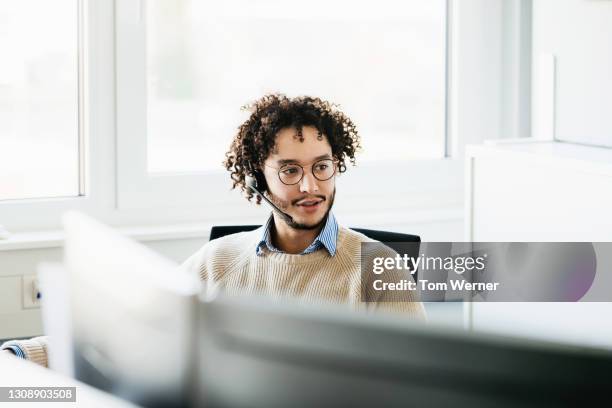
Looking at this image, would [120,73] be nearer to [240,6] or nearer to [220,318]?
[240,6]

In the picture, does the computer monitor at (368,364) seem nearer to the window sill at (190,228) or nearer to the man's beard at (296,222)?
the man's beard at (296,222)

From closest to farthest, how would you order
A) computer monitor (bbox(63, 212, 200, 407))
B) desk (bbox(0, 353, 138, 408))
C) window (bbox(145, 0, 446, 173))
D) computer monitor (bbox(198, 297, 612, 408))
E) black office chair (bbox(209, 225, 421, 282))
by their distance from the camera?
1. computer monitor (bbox(198, 297, 612, 408))
2. computer monitor (bbox(63, 212, 200, 407))
3. desk (bbox(0, 353, 138, 408))
4. black office chair (bbox(209, 225, 421, 282))
5. window (bbox(145, 0, 446, 173))

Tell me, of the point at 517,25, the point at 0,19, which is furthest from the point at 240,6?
the point at 517,25

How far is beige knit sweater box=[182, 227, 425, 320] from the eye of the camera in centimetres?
177

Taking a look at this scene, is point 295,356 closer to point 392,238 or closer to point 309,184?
point 309,184

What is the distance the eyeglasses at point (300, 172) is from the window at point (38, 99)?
1002 millimetres

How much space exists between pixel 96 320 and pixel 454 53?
7.39 feet

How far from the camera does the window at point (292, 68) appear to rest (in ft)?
9.18

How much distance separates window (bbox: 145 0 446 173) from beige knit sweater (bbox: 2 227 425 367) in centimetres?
97

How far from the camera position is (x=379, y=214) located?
119 inches

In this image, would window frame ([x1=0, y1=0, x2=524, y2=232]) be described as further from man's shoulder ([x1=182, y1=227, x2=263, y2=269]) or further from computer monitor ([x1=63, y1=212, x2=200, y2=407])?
computer monitor ([x1=63, y1=212, x2=200, y2=407])

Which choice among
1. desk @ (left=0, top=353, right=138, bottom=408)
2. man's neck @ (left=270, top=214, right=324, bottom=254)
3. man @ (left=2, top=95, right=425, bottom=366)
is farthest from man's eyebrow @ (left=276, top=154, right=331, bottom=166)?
desk @ (left=0, top=353, right=138, bottom=408)

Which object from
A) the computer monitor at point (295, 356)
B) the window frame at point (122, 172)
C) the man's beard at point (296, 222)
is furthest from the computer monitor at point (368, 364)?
the window frame at point (122, 172)

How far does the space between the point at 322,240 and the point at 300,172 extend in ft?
0.55
